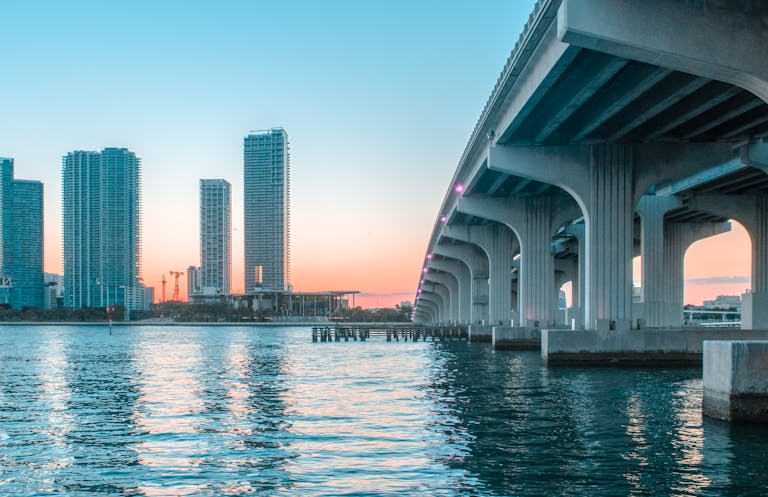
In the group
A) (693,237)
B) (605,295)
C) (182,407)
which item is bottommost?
(182,407)

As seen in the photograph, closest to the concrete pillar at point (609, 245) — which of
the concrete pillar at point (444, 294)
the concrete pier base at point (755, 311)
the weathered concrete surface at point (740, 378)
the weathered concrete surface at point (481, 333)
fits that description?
the concrete pier base at point (755, 311)

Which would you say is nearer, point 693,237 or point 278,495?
point 278,495

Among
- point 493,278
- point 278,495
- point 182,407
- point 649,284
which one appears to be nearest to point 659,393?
point 182,407

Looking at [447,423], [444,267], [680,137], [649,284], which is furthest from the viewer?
[444,267]

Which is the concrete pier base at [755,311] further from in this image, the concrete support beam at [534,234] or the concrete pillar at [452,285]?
the concrete pillar at [452,285]

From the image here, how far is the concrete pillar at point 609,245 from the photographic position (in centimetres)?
4152

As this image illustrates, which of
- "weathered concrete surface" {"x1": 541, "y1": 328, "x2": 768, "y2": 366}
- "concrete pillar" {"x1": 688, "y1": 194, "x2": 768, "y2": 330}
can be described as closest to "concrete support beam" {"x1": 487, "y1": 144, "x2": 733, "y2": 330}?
"weathered concrete surface" {"x1": 541, "y1": 328, "x2": 768, "y2": 366}

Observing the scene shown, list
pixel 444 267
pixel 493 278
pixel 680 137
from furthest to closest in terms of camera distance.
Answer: pixel 444 267, pixel 493 278, pixel 680 137

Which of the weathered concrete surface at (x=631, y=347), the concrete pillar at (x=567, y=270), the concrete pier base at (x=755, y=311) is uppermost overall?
the concrete pillar at (x=567, y=270)

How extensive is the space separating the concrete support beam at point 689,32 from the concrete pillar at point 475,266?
7626 centimetres

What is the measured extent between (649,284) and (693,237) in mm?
12487

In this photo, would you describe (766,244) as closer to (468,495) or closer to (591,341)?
(591,341)

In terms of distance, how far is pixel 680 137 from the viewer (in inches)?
1566

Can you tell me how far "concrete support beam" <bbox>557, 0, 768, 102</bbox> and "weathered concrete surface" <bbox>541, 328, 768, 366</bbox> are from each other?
67.2 ft
